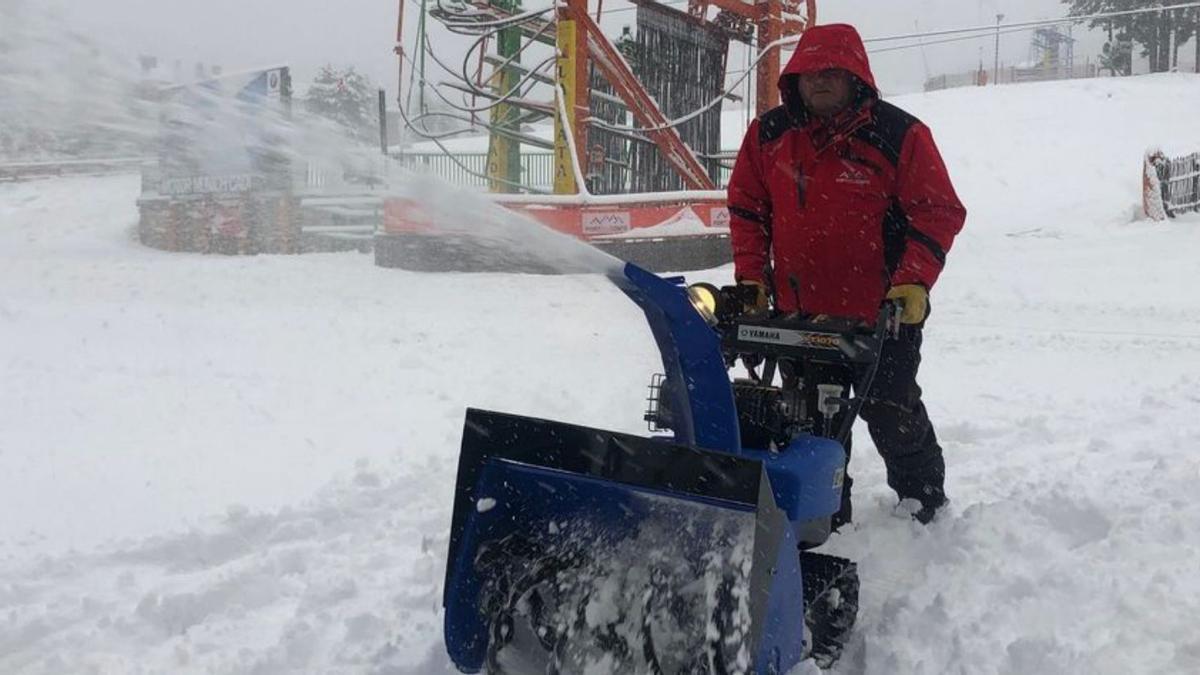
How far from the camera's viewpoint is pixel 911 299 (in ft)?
9.46

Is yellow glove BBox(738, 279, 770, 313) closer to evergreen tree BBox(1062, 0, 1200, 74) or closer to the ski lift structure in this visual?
the ski lift structure

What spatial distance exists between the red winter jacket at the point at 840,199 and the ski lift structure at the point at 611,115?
7318mm

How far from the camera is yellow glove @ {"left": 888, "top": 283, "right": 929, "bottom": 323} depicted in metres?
2.88

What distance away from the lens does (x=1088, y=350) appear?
729cm

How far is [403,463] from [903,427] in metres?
2.28

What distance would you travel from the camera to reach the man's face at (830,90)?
306 centimetres

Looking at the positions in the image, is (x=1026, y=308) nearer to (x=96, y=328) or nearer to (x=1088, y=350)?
(x=1088, y=350)

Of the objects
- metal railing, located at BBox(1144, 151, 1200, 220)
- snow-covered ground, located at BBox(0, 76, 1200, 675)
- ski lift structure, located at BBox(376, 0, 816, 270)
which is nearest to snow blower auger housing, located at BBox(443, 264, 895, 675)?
snow-covered ground, located at BBox(0, 76, 1200, 675)

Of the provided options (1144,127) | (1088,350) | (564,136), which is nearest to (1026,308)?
(1088,350)

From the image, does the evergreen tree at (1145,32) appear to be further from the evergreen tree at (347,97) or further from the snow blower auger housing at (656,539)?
the snow blower auger housing at (656,539)

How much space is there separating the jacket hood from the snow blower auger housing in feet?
3.07

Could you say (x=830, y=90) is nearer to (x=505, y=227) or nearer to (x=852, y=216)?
(x=852, y=216)

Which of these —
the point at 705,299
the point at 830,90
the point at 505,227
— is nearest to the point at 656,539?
the point at 705,299

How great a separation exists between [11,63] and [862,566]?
311 cm
